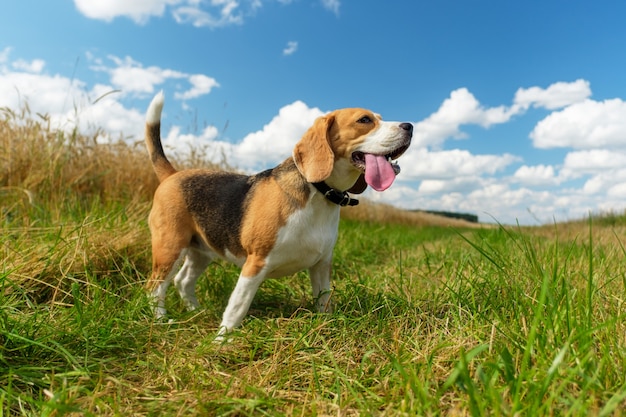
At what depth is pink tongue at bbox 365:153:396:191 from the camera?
9.87 ft

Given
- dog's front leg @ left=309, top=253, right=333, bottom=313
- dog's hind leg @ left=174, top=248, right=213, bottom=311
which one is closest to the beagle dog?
dog's front leg @ left=309, top=253, right=333, bottom=313

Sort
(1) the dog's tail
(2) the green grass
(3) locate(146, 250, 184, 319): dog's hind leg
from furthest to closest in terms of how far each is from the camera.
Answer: (1) the dog's tail
(3) locate(146, 250, 184, 319): dog's hind leg
(2) the green grass

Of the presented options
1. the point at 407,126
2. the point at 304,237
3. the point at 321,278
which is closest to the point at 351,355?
the point at 304,237

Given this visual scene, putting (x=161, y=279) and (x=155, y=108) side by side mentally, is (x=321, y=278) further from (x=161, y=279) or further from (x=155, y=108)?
(x=155, y=108)

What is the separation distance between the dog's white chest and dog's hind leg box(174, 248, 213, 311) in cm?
111

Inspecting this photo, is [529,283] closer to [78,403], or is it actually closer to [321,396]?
[321,396]

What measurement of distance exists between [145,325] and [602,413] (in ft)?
8.08

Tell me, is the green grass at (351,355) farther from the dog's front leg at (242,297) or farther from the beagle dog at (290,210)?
the beagle dog at (290,210)

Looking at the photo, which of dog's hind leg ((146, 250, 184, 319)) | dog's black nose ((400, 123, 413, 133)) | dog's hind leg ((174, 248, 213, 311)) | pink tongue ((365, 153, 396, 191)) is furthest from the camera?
dog's hind leg ((174, 248, 213, 311))

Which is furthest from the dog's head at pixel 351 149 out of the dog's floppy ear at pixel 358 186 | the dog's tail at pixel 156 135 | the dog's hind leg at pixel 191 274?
the dog's tail at pixel 156 135

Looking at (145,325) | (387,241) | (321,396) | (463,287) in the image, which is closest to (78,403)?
(145,325)

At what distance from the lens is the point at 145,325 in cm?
297

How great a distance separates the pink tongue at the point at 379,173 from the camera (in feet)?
9.87

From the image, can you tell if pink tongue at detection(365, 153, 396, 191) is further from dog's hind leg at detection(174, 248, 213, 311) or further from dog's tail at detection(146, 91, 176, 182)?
dog's tail at detection(146, 91, 176, 182)
